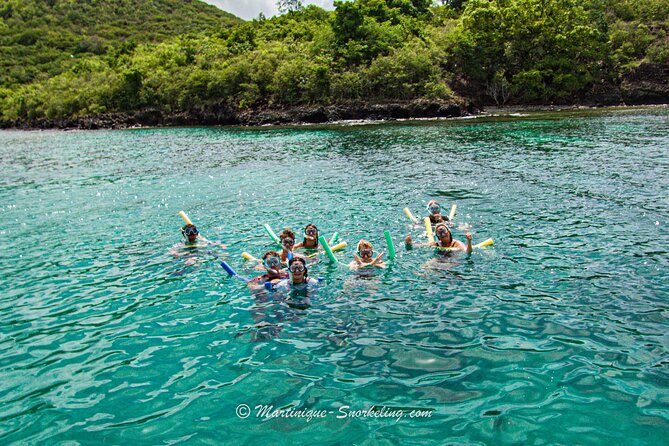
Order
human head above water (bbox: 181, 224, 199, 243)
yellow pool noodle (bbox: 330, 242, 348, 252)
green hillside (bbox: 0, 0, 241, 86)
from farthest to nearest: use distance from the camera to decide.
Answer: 1. green hillside (bbox: 0, 0, 241, 86)
2. human head above water (bbox: 181, 224, 199, 243)
3. yellow pool noodle (bbox: 330, 242, 348, 252)

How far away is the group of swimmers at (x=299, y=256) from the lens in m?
11.0

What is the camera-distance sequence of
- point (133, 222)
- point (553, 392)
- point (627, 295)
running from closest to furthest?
point (553, 392)
point (627, 295)
point (133, 222)

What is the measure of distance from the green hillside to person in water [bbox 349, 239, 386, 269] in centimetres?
13460

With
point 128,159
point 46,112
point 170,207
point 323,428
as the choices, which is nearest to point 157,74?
point 46,112

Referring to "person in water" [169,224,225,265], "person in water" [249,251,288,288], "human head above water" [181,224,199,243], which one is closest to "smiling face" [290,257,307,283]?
"person in water" [249,251,288,288]

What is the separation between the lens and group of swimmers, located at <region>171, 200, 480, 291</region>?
11031mm

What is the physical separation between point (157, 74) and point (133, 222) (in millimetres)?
84890

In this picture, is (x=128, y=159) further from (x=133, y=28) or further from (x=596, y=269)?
(x=133, y=28)

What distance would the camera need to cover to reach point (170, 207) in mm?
21172

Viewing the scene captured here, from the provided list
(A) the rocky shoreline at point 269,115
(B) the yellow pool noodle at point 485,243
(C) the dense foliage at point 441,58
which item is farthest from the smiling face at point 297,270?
(C) the dense foliage at point 441,58

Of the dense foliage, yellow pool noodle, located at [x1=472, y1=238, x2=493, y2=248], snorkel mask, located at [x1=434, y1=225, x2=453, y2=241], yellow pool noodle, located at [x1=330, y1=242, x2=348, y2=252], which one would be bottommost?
yellow pool noodle, located at [x1=330, y1=242, x2=348, y2=252]

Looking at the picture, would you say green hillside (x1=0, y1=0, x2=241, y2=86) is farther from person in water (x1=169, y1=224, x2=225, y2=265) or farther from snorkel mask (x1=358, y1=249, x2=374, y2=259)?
snorkel mask (x1=358, y1=249, x2=374, y2=259)

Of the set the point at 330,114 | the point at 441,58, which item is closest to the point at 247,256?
the point at 330,114

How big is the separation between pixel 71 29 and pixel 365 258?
19806cm
